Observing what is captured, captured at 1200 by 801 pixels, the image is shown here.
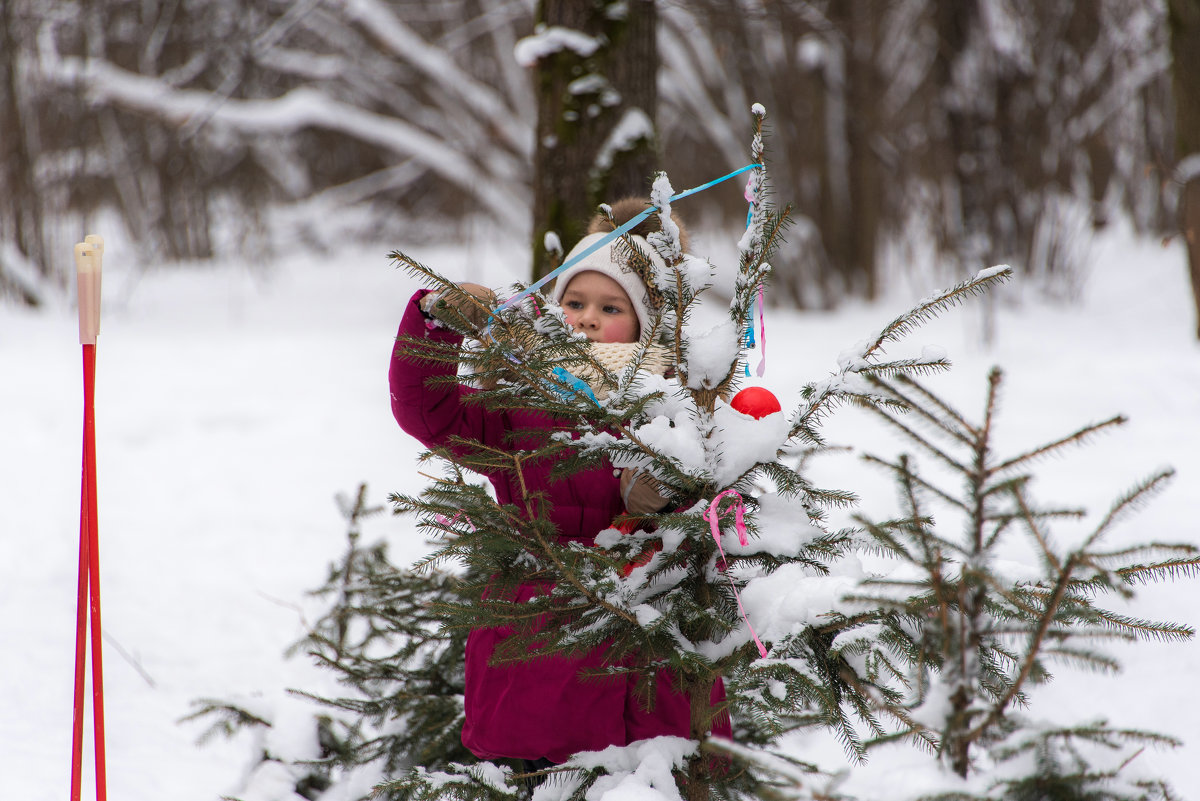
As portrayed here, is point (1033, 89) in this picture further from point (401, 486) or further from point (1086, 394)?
point (401, 486)

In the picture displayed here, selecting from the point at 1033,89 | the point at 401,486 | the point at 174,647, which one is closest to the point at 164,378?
the point at 401,486

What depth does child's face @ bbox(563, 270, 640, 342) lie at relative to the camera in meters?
2.04

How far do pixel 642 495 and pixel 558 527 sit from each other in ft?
0.89

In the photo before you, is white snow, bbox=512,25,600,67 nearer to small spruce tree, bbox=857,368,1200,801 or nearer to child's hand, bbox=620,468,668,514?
child's hand, bbox=620,468,668,514

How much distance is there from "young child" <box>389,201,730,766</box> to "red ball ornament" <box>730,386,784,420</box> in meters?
0.23

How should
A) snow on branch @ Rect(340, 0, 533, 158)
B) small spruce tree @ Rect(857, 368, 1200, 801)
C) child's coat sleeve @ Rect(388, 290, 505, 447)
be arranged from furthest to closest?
snow on branch @ Rect(340, 0, 533, 158) → child's coat sleeve @ Rect(388, 290, 505, 447) → small spruce tree @ Rect(857, 368, 1200, 801)

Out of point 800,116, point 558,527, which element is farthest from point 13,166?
point 558,527

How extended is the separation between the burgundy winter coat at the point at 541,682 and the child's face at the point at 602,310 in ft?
0.77

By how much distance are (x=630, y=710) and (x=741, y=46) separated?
28.6 ft

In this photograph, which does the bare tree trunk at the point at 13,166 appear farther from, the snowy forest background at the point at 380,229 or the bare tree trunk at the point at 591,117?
the bare tree trunk at the point at 591,117

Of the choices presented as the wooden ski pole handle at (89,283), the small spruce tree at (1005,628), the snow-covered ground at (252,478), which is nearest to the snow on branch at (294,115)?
the snow-covered ground at (252,478)

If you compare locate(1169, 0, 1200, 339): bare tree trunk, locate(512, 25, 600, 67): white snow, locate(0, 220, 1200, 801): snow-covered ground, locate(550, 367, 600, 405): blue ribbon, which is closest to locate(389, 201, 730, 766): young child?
locate(550, 367, 600, 405): blue ribbon

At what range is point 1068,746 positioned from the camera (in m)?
1.18

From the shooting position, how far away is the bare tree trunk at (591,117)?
335 centimetres
